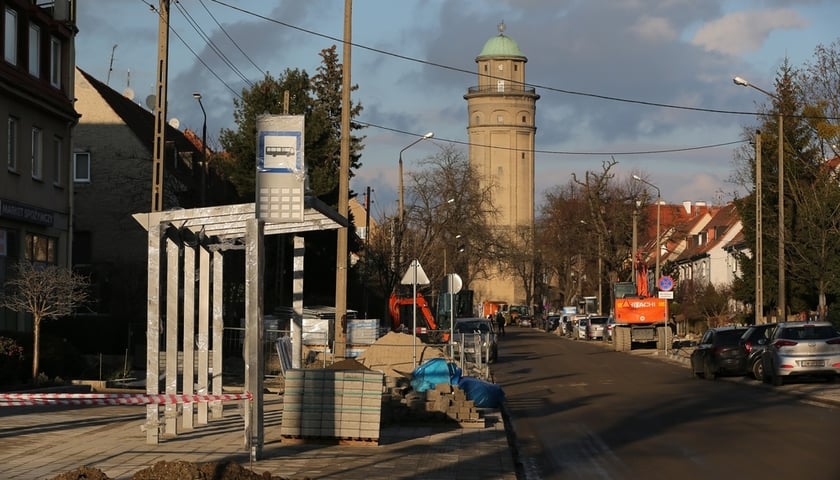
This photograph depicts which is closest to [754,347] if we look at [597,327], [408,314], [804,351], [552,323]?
[804,351]

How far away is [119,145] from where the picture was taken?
4825 cm

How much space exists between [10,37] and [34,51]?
178 centimetres

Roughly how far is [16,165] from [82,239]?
16.6m

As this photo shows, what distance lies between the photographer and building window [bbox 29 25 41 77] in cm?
3291

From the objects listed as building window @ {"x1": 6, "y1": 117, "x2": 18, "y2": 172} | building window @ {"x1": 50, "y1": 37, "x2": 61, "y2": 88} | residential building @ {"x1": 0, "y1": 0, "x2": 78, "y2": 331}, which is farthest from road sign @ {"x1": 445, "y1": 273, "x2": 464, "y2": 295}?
building window @ {"x1": 50, "y1": 37, "x2": 61, "y2": 88}

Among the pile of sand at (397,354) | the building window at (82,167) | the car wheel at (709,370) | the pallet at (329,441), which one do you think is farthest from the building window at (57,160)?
the pallet at (329,441)

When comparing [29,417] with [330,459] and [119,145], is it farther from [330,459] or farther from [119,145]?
[119,145]

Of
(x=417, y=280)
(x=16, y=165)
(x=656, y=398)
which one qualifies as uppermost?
(x=16, y=165)

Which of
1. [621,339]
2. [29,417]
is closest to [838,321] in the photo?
[621,339]

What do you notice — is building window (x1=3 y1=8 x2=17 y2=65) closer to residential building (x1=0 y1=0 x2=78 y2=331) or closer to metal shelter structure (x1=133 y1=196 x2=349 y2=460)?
residential building (x1=0 y1=0 x2=78 y2=331)

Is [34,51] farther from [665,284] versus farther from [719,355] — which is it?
[665,284]

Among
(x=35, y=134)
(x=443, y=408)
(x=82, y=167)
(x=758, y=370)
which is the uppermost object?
(x=82, y=167)

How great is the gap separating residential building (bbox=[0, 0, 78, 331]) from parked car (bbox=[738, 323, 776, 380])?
63.1ft

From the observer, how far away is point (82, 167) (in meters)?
48.7
